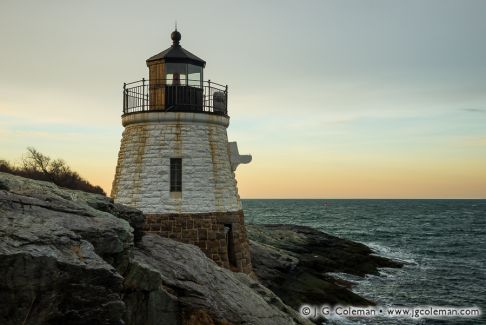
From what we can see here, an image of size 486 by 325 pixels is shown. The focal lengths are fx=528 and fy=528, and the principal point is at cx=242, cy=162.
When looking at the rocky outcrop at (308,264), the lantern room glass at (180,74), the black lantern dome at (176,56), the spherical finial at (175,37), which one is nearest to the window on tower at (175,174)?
the lantern room glass at (180,74)

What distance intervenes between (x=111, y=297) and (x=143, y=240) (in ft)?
14.5

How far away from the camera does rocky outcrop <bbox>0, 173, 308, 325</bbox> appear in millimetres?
7438

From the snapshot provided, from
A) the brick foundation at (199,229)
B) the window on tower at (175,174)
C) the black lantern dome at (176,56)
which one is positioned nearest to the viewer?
the brick foundation at (199,229)

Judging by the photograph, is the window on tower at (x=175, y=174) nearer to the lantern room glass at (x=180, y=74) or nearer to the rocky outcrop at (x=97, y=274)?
the lantern room glass at (x=180, y=74)

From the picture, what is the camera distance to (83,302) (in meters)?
7.95

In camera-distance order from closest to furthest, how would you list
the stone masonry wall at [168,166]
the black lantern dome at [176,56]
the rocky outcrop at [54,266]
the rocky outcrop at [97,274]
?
the rocky outcrop at [54,266] → the rocky outcrop at [97,274] → the stone masonry wall at [168,166] → the black lantern dome at [176,56]

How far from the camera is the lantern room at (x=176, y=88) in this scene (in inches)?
674

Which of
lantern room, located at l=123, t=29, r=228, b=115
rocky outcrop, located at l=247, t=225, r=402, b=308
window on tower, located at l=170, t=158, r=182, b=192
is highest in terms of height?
lantern room, located at l=123, t=29, r=228, b=115

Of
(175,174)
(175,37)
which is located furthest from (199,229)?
(175,37)

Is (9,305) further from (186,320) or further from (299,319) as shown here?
(299,319)

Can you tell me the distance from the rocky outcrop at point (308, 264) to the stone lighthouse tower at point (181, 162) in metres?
5.76

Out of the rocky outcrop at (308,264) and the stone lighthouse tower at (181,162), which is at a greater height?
the stone lighthouse tower at (181,162)

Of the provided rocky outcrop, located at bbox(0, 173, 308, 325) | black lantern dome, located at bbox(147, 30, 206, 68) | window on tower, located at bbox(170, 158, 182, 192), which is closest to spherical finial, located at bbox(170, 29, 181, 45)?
black lantern dome, located at bbox(147, 30, 206, 68)

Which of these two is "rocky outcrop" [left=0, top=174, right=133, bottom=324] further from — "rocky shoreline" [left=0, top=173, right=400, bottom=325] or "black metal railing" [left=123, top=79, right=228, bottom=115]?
"black metal railing" [left=123, top=79, right=228, bottom=115]
